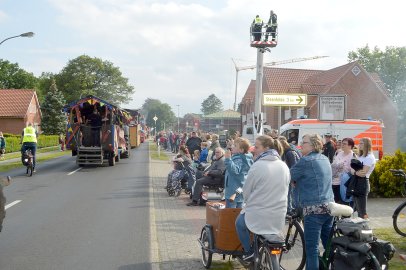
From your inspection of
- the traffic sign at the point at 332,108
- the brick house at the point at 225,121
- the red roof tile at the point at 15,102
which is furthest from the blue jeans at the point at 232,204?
the brick house at the point at 225,121

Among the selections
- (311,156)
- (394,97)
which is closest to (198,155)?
(311,156)

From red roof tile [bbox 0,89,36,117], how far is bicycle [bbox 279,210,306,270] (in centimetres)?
6299

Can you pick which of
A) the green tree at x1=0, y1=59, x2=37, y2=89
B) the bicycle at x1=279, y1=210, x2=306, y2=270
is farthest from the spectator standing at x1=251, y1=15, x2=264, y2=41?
the green tree at x1=0, y1=59, x2=37, y2=89

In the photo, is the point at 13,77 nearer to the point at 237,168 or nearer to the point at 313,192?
the point at 237,168

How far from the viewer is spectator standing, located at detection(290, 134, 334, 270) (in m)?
5.71

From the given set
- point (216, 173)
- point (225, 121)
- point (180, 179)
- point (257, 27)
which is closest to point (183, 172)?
point (180, 179)

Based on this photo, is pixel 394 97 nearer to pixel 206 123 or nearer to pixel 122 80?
pixel 122 80

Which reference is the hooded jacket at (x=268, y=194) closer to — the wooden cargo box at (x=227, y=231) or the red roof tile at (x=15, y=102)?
the wooden cargo box at (x=227, y=231)

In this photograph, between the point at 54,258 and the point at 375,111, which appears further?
the point at 375,111

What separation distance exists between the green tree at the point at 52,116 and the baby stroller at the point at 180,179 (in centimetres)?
5179

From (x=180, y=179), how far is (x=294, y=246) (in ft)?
25.6

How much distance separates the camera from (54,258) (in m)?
7.29

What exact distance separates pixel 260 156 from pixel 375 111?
164 ft

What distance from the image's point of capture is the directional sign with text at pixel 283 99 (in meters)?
17.3
